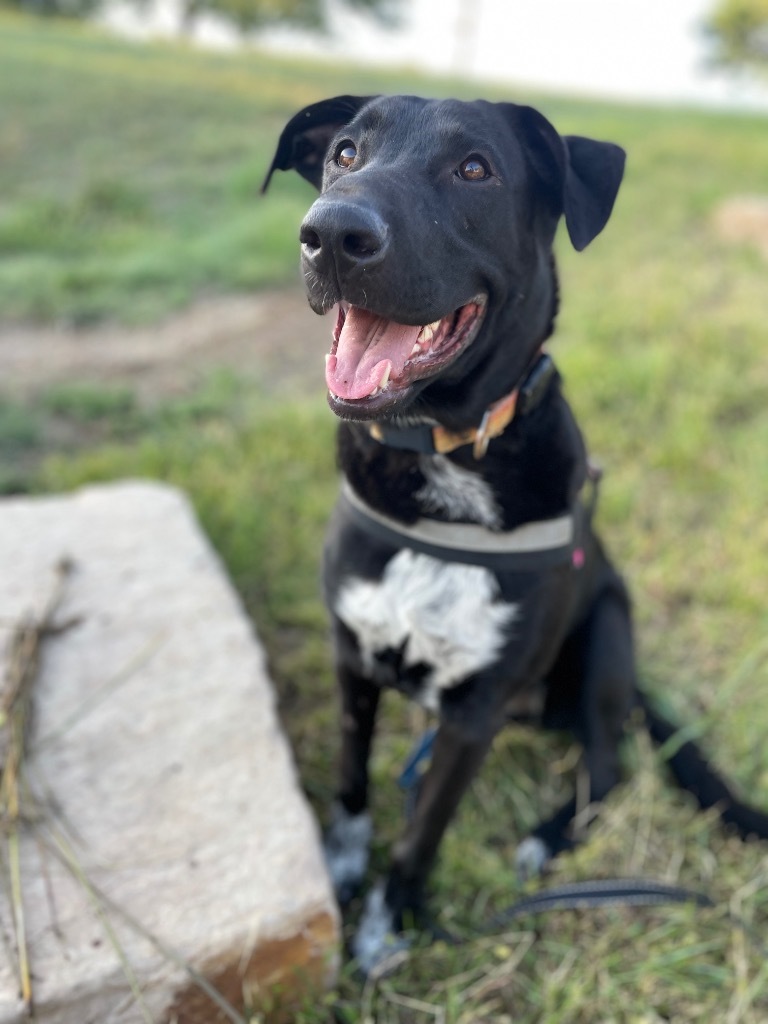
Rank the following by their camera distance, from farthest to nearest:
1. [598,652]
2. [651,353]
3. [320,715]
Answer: [651,353]
[320,715]
[598,652]

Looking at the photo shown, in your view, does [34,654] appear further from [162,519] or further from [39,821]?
[162,519]

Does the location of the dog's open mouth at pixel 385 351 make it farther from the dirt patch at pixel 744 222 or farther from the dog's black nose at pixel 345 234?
the dirt patch at pixel 744 222

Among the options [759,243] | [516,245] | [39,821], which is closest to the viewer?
[516,245]

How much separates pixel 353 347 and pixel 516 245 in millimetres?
395

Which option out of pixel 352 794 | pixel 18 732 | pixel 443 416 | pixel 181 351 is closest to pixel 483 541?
pixel 443 416

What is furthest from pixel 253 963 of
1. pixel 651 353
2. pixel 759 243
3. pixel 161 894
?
pixel 759 243

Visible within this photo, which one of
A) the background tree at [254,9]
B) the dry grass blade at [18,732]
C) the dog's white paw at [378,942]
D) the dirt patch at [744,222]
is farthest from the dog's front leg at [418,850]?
the background tree at [254,9]

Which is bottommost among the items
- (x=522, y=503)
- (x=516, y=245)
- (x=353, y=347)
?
(x=522, y=503)

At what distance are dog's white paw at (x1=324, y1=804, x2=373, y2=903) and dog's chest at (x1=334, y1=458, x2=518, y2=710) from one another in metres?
0.62

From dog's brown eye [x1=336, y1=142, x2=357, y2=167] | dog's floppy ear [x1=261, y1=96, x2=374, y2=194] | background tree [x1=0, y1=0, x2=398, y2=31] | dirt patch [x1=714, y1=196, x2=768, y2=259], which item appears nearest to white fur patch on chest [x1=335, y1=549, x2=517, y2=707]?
dog's brown eye [x1=336, y1=142, x2=357, y2=167]

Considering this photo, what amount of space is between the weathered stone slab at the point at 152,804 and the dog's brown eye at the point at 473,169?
1398mm

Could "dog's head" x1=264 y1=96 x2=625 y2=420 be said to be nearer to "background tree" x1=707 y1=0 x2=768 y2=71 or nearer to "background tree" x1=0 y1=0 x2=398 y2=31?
"background tree" x1=0 y1=0 x2=398 y2=31

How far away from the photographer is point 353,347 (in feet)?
5.23

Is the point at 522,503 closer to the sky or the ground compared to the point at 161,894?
closer to the sky
